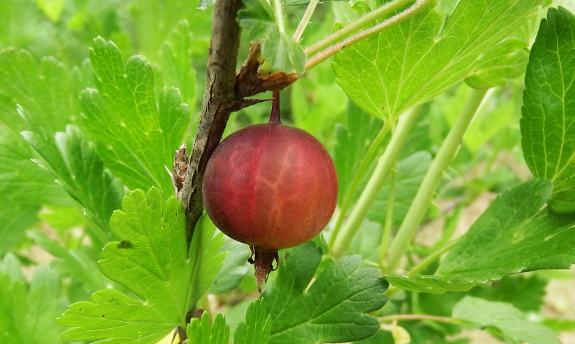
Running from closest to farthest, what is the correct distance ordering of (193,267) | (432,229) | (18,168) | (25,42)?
(193,267), (18,168), (25,42), (432,229)

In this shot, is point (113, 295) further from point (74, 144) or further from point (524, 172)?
point (524, 172)

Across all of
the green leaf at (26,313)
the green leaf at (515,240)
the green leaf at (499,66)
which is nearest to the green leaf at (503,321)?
the green leaf at (515,240)

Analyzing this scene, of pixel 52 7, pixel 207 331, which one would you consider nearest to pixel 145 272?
pixel 207 331

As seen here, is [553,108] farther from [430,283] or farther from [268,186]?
[268,186]

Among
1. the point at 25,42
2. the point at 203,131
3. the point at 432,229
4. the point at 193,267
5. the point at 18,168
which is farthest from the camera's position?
the point at 432,229

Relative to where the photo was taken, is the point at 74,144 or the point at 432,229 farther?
the point at 432,229

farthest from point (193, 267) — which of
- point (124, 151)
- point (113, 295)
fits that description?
point (124, 151)
